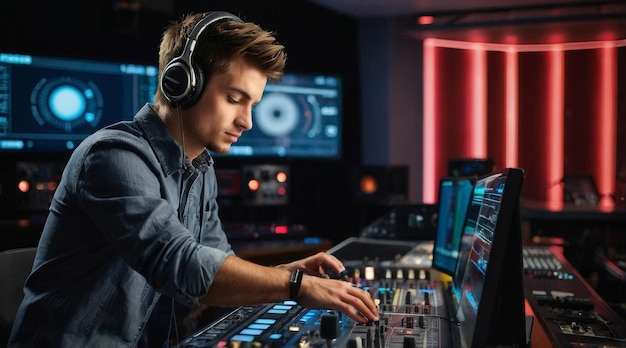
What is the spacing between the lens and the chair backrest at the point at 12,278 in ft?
5.03

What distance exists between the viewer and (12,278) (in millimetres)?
1558

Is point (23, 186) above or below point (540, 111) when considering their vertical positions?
below

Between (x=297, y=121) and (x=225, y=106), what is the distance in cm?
291

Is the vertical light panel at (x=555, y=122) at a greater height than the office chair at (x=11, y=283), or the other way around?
the vertical light panel at (x=555, y=122)

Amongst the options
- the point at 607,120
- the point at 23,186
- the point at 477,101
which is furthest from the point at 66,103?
the point at 607,120

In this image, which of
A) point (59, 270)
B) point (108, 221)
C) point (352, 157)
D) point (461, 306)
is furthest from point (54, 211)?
point (352, 157)

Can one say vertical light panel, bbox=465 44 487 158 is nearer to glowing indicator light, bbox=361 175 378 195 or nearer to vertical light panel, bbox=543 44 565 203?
vertical light panel, bbox=543 44 565 203

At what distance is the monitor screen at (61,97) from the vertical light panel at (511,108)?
4210 mm

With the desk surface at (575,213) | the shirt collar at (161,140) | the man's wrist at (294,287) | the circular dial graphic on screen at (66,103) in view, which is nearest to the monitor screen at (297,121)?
the circular dial graphic on screen at (66,103)

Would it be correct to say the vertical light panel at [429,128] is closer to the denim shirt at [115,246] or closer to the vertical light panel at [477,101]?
the vertical light panel at [477,101]

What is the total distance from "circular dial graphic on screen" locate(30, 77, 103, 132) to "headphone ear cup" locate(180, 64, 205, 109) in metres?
2.15

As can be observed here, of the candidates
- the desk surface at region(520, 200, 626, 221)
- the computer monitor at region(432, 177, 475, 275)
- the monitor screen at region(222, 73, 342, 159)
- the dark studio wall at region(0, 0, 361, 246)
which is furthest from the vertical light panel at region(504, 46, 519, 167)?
the computer monitor at region(432, 177, 475, 275)

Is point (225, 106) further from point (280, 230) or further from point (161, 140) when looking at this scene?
point (280, 230)

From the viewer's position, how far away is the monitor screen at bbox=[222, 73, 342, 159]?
4.18 metres
